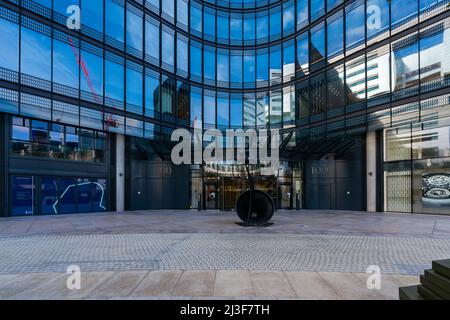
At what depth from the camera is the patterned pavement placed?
7.36m

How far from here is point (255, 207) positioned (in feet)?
49.7

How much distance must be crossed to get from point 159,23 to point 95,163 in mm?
13506

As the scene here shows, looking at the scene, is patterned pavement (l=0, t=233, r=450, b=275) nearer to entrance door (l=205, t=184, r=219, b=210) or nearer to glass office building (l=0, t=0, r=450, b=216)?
glass office building (l=0, t=0, r=450, b=216)

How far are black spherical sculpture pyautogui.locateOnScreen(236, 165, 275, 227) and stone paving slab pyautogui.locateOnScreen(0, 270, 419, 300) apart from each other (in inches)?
310

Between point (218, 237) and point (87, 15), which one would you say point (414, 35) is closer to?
point (218, 237)

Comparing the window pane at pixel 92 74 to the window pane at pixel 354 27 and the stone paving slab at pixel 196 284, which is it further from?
the window pane at pixel 354 27

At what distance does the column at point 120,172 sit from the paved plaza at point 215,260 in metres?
9.42

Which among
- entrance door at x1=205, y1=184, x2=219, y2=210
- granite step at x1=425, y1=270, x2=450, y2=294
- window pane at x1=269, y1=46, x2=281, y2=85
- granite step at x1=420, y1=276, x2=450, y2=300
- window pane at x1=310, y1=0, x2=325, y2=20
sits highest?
window pane at x1=310, y1=0, x2=325, y2=20

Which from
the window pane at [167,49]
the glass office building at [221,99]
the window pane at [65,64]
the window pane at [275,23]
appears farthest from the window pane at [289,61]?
the window pane at [65,64]

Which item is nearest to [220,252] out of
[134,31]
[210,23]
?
[134,31]

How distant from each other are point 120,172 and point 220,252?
16744 millimetres

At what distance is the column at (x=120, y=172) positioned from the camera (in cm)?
2314

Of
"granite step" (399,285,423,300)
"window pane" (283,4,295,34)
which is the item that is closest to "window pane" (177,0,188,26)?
"window pane" (283,4,295,34)

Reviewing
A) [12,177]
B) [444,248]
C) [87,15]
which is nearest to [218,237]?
[444,248]
